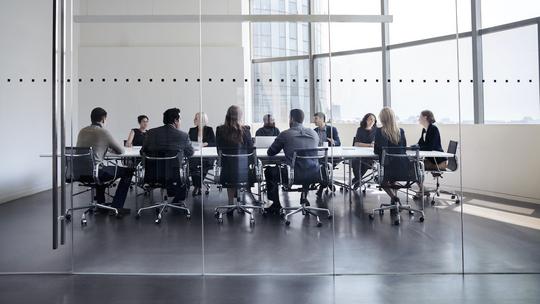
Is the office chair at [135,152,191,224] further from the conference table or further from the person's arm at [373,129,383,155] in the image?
the person's arm at [373,129,383,155]

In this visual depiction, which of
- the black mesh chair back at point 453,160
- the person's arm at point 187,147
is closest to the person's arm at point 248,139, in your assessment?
the person's arm at point 187,147

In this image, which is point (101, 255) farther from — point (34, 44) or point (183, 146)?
point (34, 44)

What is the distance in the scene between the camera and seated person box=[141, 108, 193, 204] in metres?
4.05

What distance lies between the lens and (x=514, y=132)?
170 inches

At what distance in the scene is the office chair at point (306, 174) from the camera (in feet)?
13.4

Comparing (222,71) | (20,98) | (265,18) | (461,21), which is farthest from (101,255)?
(461,21)

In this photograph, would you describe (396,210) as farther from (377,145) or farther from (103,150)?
(103,150)

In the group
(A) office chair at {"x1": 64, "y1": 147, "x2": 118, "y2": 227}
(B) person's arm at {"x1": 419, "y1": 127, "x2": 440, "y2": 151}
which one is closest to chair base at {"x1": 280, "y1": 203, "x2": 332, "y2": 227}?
(B) person's arm at {"x1": 419, "y1": 127, "x2": 440, "y2": 151}

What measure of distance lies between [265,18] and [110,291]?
9.13 ft

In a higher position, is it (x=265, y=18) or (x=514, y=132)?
(x=265, y=18)

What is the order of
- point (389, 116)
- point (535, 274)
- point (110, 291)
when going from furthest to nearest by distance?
point (389, 116) < point (535, 274) < point (110, 291)

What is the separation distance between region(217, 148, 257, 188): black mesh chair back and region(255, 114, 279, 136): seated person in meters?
0.21

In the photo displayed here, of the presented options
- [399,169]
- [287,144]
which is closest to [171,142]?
[287,144]

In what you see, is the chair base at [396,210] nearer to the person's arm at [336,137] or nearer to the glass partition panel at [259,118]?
the glass partition panel at [259,118]
